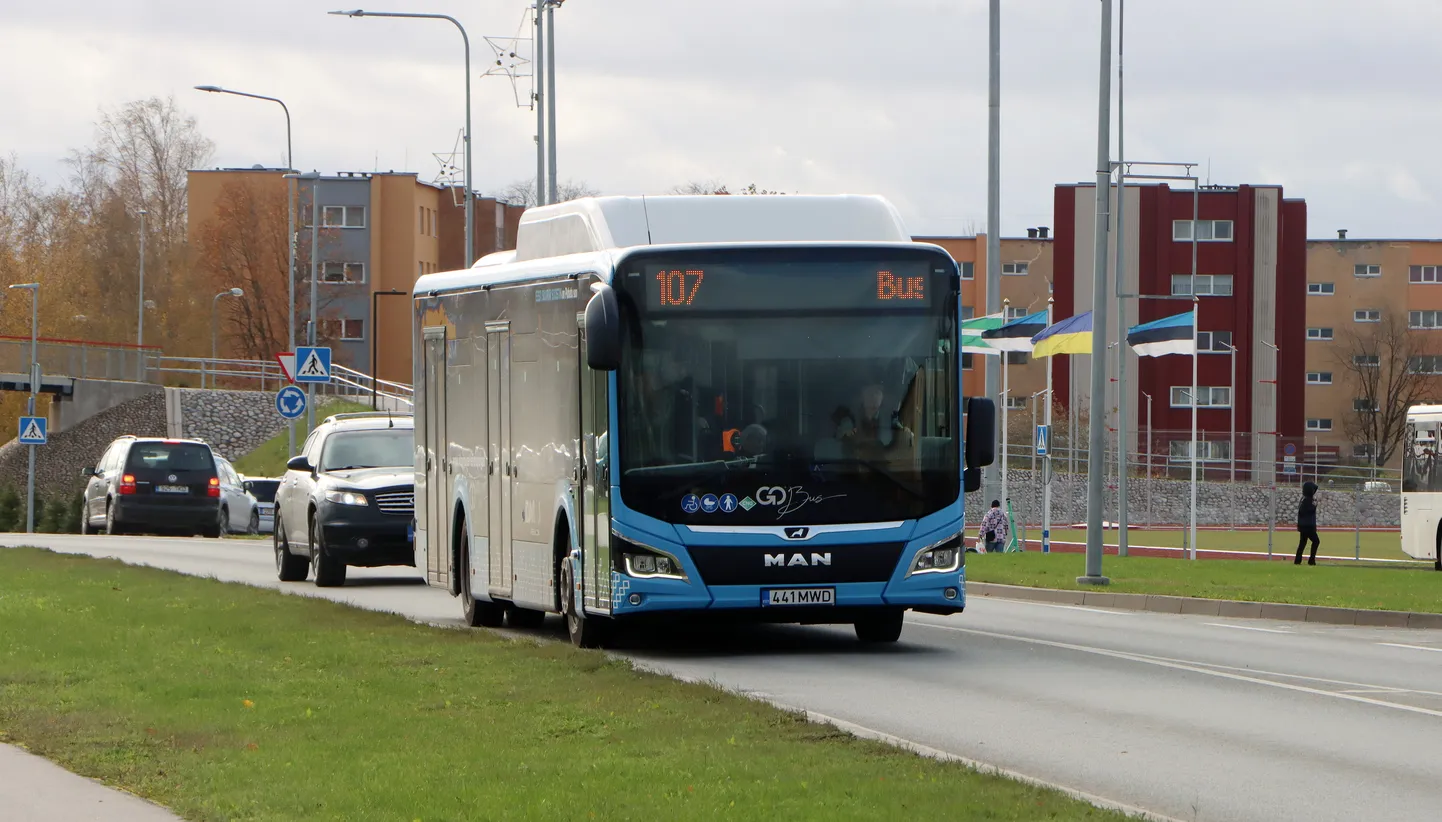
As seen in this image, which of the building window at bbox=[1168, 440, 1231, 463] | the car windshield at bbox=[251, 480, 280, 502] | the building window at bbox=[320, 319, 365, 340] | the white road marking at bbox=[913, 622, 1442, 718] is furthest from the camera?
the building window at bbox=[320, 319, 365, 340]

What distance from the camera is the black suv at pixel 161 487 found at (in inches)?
1670

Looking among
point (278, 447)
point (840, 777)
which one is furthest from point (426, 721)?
point (278, 447)

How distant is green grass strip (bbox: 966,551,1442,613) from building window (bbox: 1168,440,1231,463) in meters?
31.8

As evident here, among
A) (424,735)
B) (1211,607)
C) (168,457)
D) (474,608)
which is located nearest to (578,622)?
(474,608)

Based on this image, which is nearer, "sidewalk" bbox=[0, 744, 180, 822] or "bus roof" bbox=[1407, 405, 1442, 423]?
"sidewalk" bbox=[0, 744, 180, 822]

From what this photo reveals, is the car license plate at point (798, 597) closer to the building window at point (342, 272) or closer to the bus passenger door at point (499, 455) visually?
the bus passenger door at point (499, 455)

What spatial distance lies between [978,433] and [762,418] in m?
1.69

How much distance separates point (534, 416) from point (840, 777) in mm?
8615

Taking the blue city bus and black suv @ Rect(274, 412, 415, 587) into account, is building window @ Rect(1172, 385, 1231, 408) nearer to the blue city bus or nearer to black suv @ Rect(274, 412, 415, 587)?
black suv @ Rect(274, 412, 415, 587)

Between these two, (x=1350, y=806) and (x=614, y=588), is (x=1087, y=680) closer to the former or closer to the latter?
(x=614, y=588)

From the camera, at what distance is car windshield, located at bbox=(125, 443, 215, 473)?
139 feet

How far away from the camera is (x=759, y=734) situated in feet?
35.6

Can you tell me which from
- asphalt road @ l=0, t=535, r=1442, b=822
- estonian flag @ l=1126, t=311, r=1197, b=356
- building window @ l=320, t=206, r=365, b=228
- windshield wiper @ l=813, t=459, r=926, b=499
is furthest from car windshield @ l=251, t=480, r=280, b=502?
building window @ l=320, t=206, r=365, b=228

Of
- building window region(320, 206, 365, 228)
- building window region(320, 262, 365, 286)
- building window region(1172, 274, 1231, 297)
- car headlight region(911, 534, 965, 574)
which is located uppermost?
building window region(320, 206, 365, 228)
